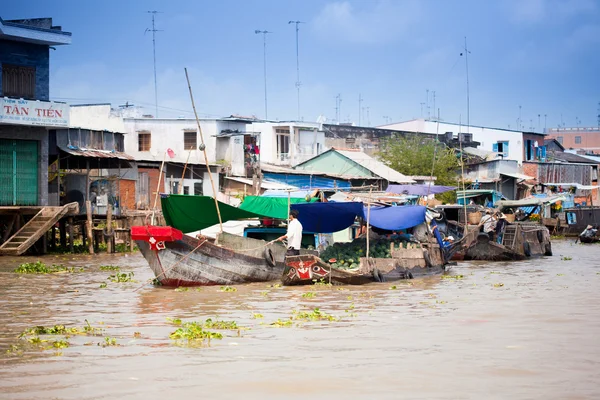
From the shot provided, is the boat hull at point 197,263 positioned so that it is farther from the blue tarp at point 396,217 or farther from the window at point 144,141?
the window at point 144,141

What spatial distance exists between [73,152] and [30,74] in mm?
2577

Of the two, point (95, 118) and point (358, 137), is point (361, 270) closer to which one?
point (95, 118)

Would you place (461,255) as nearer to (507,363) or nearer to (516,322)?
(516,322)

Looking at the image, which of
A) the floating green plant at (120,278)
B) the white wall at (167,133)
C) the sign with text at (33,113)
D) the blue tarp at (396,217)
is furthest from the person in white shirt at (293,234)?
the white wall at (167,133)

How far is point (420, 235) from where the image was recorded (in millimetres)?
19531

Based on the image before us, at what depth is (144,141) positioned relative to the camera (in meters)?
37.4

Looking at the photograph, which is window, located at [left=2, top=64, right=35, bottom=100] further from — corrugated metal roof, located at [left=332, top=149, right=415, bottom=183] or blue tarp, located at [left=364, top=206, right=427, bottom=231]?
corrugated metal roof, located at [left=332, top=149, right=415, bottom=183]

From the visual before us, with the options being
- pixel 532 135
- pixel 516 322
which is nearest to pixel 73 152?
pixel 516 322

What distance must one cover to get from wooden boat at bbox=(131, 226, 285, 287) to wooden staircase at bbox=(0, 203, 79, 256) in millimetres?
8089

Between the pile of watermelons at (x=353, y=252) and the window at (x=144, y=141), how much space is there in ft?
67.0

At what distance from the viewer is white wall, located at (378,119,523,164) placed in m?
51.9

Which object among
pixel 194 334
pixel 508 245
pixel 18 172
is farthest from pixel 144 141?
pixel 194 334

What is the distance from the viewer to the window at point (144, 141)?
3719 centimetres

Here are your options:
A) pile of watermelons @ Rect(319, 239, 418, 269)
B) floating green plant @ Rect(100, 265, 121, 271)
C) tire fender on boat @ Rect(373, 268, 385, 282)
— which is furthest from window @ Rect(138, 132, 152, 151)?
tire fender on boat @ Rect(373, 268, 385, 282)
